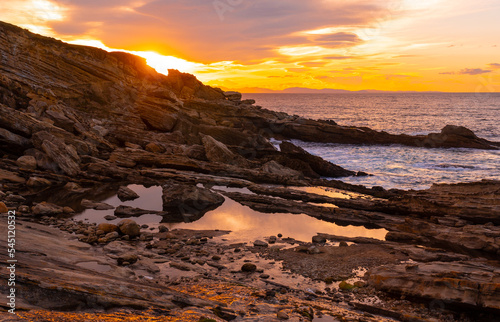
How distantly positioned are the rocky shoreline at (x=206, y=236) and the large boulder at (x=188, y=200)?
0.39 feet

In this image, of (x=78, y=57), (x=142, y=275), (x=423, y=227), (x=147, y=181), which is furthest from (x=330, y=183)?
(x=78, y=57)

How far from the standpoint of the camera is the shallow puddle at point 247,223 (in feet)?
59.8

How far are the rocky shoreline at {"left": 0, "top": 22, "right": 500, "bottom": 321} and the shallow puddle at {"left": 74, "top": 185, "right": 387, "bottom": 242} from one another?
603 millimetres

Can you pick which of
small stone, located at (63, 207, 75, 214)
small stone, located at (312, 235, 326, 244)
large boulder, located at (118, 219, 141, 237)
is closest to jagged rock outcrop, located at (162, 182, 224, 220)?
large boulder, located at (118, 219, 141, 237)

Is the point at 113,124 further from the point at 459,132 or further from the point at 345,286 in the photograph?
the point at 459,132

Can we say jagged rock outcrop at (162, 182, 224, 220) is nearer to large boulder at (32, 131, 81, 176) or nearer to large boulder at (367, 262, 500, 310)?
large boulder at (32, 131, 81, 176)

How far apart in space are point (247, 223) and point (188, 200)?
4.28 meters

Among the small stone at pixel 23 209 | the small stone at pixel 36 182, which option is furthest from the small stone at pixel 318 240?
the small stone at pixel 36 182

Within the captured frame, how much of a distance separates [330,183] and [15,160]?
2395 cm

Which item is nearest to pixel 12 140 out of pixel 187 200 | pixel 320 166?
pixel 187 200

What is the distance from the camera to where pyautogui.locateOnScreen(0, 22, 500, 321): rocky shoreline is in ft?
30.1


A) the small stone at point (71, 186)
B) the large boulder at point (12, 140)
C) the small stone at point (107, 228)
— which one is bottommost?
the small stone at point (107, 228)

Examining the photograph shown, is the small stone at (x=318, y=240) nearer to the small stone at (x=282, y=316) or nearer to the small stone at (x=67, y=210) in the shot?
the small stone at (x=282, y=316)

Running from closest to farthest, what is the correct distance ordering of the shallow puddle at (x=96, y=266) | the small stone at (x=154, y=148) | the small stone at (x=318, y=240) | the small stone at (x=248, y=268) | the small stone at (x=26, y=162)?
1. the shallow puddle at (x=96, y=266)
2. the small stone at (x=248, y=268)
3. the small stone at (x=318, y=240)
4. the small stone at (x=26, y=162)
5. the small stone at (x=154, y=148)
